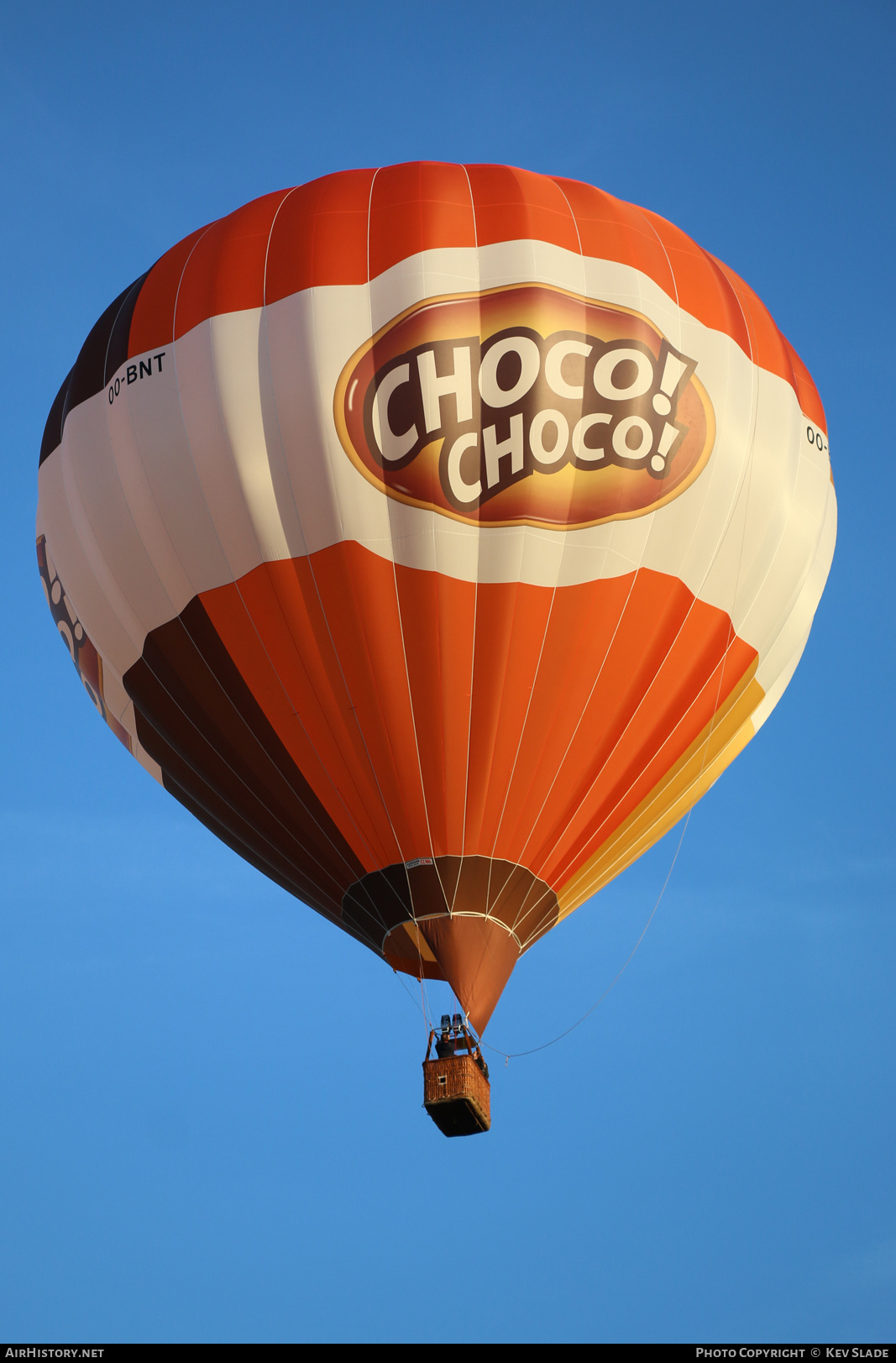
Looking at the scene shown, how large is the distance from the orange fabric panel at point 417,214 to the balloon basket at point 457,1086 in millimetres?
6408


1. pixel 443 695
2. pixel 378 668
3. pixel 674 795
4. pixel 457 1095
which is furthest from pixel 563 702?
pixel 457 1095

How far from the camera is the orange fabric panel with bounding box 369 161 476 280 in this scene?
A: 13.6m

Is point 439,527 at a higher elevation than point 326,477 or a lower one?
lower

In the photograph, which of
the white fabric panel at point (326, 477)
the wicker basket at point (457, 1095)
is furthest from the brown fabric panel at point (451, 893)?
the white fabric panel at point (326, 477)

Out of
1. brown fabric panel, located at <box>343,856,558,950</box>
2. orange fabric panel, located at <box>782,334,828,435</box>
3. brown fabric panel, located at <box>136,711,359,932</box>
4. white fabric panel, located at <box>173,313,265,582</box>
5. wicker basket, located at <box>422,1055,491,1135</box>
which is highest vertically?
orange fabric panel, located at <box>782,334,828,435</box>

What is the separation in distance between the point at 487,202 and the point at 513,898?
606 centimetres

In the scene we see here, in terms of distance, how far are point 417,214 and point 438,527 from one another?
286 centimetres

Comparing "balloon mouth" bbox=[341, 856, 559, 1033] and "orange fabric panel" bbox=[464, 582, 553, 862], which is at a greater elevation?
"orange fabric panel" bbox=[464, 582, 553, 862]

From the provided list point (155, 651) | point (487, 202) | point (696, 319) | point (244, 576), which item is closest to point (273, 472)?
point (244, 576)

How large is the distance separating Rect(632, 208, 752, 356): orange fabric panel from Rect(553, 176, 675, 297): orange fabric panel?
13 cm

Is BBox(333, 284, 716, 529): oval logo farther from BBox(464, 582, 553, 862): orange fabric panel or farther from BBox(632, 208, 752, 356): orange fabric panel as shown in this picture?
BBox(632, 208, 752, 356): orange fabric panel

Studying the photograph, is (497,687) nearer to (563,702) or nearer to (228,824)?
(563,702)

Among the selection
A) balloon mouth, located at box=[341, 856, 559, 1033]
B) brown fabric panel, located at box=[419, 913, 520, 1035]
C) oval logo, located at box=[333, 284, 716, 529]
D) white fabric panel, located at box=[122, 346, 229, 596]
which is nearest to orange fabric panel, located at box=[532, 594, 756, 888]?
balloon mouth, located at box=[341, 856, 559, 1033]

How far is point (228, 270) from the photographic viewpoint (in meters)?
14.1
